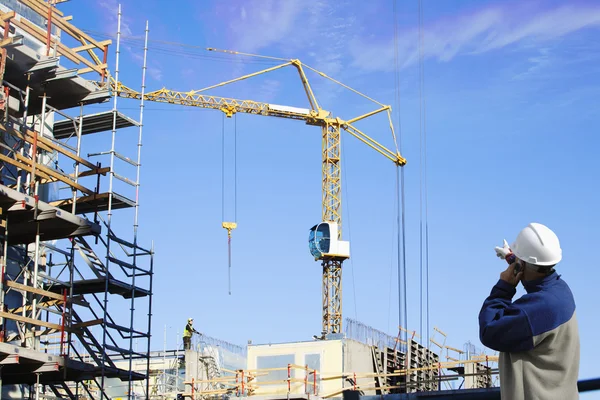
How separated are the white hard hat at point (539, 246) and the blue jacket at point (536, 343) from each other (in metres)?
0.13

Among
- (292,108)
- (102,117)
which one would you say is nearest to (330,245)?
(292,108)

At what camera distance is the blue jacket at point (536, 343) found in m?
3.46

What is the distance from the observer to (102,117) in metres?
24.4

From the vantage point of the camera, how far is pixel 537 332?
11.4 feet

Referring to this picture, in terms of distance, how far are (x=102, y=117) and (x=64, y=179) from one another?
14.3 feet

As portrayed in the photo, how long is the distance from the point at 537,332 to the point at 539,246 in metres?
0.36

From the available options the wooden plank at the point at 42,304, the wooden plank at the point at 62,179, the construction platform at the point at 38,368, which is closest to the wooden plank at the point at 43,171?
the wooden plank at the point at 62,179

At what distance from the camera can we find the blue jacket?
11.4 ft

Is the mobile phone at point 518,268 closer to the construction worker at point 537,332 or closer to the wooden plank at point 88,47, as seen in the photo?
the construction worker at point 537,332

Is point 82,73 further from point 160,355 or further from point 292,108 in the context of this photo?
point 292,108

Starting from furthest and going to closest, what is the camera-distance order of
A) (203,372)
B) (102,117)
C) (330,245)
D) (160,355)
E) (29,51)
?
(330,245) → (160,355) → (203,372) → (102,117) → (29,51)

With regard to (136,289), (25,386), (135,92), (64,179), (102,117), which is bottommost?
(25,386)

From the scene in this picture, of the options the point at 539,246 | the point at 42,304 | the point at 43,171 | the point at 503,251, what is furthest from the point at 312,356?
the point at 539,246

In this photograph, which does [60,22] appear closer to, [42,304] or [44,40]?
[44,40]
